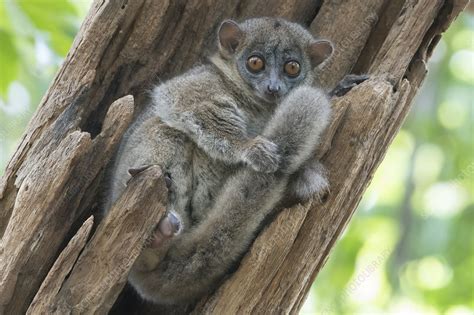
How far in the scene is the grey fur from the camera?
13.8 feet

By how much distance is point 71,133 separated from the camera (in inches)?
170

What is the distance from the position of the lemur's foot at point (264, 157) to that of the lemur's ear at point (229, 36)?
125cm

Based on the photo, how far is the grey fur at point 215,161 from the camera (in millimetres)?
4195

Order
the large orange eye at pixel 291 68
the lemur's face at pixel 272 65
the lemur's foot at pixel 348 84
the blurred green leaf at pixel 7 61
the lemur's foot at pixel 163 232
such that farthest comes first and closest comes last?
the large orange eye at pixel 291 68, the lemur's face at pixel 272 65, the blurred green leaf at pixel 7 61, the lemur's foot at pixel 348 84, the lemur's foot at pixel 163 232

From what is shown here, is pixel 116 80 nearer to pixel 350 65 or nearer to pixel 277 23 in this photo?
pixel 277 23

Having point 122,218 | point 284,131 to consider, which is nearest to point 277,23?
point 284,131

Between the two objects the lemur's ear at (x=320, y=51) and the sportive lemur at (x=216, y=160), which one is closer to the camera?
the sportive lemur at (x=216, y=160)

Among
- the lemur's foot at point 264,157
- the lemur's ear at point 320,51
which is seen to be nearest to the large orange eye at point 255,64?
the lemur's ear at point 320,51

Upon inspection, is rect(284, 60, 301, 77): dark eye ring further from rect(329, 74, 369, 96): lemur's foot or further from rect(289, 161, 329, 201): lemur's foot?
rect(289, 161, 329, 201): lemur's foot

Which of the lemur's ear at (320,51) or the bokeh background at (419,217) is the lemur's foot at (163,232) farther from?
the bokeh background at (419,217)

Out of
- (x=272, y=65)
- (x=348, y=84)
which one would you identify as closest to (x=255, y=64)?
(x=272, y=65)

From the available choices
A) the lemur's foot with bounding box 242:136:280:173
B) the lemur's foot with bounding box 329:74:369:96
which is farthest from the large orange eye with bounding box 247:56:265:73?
the lemur's foot with bounding box 242:136:280:173

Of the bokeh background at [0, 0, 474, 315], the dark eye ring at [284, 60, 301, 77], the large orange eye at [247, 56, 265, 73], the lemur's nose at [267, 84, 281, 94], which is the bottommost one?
the bokeh background at [0, 0, 474, 315]

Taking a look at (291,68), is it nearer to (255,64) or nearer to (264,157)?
(255,64)
